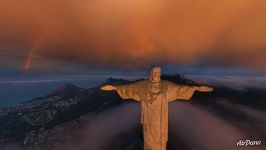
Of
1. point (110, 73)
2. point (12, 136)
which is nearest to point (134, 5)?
point (110, 73)

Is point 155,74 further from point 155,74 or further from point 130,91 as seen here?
point 130,91

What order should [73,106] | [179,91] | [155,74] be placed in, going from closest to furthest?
[155,74] → [179,91] → [73,106]

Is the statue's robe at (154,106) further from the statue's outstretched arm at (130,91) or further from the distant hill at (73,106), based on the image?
the distant hill at (73,106)

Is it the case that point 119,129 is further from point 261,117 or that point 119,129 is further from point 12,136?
point 261,117

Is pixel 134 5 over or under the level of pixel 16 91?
over

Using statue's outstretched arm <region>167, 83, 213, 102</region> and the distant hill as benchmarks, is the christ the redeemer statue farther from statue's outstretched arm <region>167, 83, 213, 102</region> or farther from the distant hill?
A: the distant hill

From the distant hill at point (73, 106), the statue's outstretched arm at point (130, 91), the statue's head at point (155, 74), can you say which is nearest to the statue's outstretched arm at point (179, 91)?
the statue's head at point (155, 74)

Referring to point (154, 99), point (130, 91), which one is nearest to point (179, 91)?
point (154, 99)
